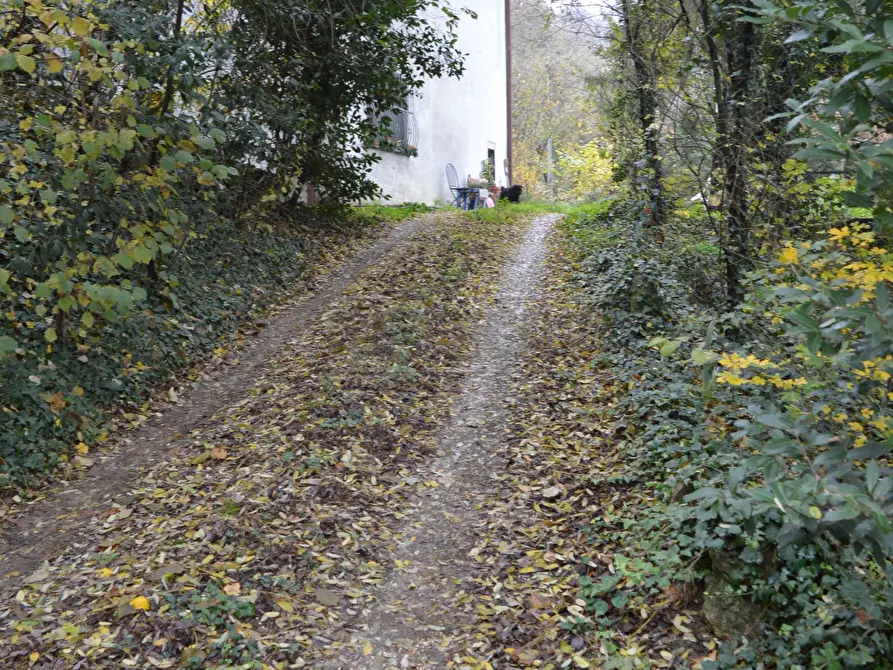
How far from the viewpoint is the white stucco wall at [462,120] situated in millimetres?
17234

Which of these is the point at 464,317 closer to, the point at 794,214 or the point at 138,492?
the point at 794,214

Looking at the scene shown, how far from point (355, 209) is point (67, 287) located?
9.90m

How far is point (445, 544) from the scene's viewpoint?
447 centimetres

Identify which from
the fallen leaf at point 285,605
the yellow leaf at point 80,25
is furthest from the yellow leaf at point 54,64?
the fallen leaf at point 285,605

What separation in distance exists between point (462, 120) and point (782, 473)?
18.5 m

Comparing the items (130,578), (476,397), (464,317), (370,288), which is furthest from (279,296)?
(130,578)

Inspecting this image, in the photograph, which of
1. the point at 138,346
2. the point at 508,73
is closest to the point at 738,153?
the point at 138,346

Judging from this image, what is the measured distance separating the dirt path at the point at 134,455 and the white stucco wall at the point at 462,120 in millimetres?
8317

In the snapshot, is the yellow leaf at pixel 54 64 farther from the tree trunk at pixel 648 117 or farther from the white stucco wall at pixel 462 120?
the white stucco wall at pixel 462 120

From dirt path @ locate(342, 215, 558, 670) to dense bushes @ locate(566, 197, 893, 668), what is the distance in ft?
2.71

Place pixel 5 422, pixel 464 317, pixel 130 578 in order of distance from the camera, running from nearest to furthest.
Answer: pixel 130 578, pixel 5 422, pixel 464 317

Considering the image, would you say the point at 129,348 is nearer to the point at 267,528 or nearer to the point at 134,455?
the point at 134,455

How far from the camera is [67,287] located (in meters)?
4.75

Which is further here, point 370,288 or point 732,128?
point 370,288
